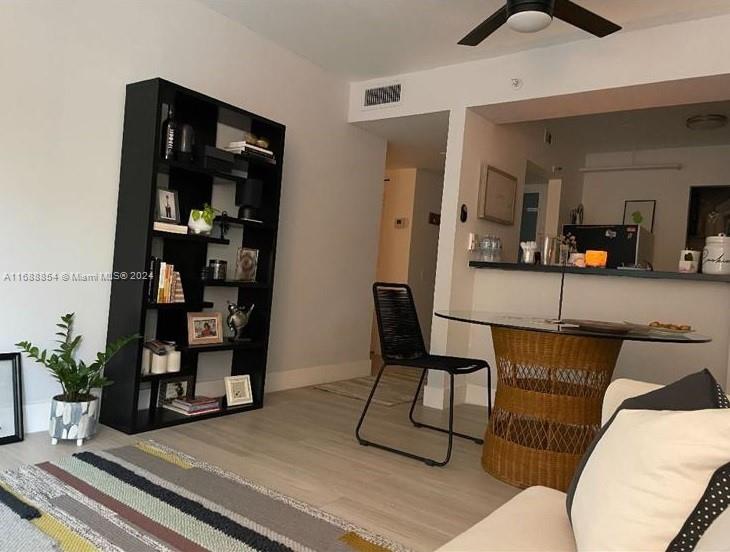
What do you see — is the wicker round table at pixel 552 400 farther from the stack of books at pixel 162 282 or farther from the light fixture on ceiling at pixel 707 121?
the light fixture on ceiling at pixel 707 121

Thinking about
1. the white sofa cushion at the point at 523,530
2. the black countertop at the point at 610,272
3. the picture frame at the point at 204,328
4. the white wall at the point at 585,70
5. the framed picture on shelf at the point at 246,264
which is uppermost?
the white wall at the point at 585,70

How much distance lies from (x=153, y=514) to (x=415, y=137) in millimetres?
3811

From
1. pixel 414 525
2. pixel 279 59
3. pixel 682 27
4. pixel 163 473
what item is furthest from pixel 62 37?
pixel 682 27

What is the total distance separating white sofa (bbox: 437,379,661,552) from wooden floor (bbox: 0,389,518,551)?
67 cm

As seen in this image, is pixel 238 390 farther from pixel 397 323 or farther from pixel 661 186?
pixel 661 186

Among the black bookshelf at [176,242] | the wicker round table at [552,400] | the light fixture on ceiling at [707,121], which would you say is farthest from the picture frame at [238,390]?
the light fixture on ceiling at [707,121]

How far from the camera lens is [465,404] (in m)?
4.17

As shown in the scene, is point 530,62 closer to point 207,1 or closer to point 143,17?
point 207,1

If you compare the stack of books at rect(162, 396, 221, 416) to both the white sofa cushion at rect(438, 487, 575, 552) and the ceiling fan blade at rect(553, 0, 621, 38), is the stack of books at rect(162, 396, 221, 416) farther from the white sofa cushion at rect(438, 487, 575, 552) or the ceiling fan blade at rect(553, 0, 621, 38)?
the ceiling fan blade at rect(553, 0, 621, 38)

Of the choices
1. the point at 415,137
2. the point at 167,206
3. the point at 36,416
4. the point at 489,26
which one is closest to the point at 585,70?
the point at 489,26

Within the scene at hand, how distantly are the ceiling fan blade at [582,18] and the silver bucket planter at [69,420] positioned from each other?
283cm

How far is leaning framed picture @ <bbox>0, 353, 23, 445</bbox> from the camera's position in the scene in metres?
2.59

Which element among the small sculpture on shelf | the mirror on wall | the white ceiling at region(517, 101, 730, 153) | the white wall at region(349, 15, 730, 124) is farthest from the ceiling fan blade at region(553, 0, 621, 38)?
the small sculpture on shelf

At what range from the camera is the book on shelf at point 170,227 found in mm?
2927
